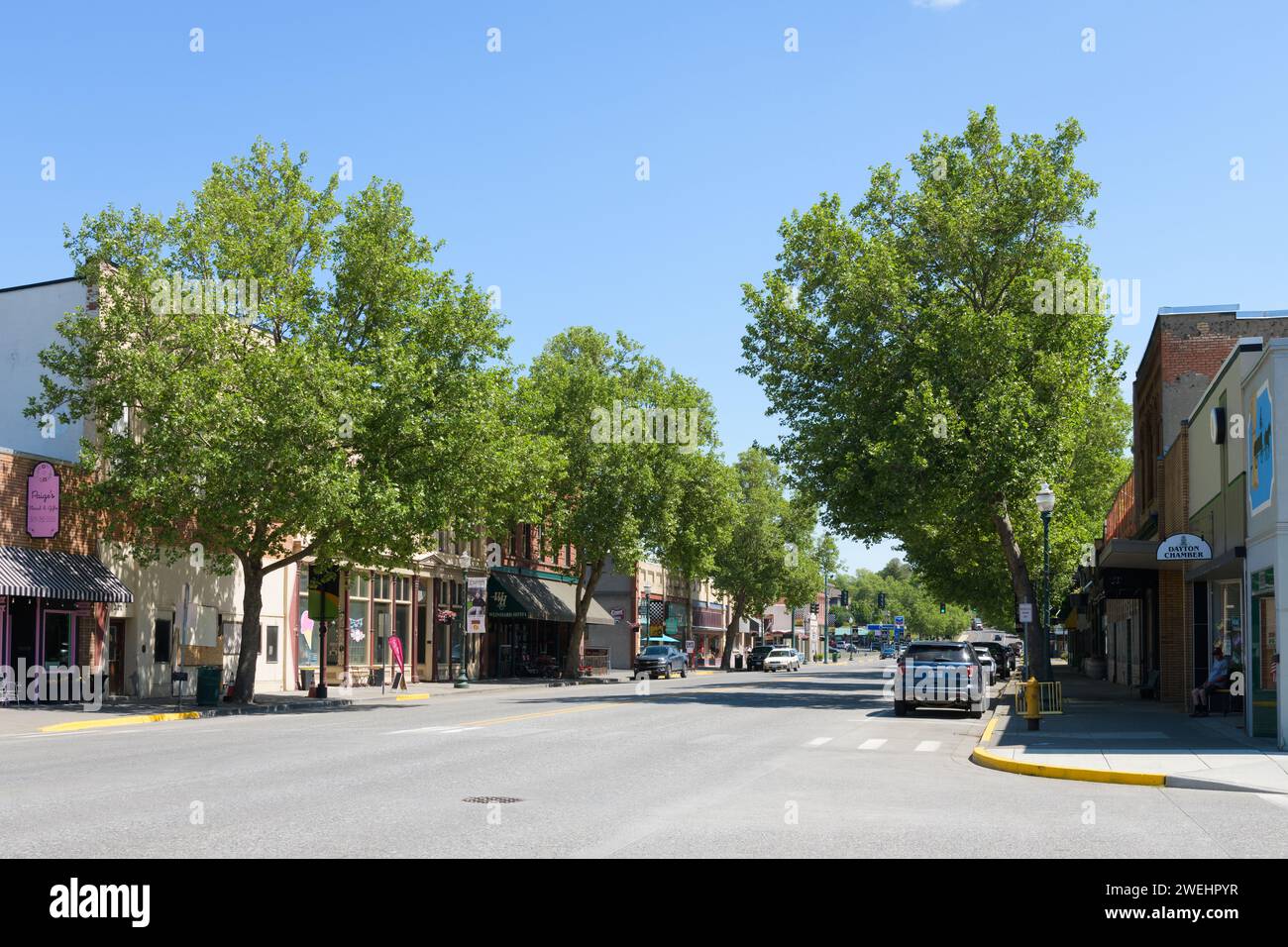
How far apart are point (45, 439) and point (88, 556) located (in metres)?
4.01

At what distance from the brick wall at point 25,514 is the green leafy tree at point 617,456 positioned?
22.5 metres

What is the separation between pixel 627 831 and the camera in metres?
10.6

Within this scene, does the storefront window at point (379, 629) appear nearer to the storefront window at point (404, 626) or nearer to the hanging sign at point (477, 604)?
the storefront window at point (404, 626)

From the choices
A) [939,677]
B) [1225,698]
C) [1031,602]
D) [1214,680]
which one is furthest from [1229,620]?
[1031,602]

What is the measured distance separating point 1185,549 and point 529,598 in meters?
38.9

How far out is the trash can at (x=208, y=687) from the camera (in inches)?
1230

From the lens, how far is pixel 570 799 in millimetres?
12930

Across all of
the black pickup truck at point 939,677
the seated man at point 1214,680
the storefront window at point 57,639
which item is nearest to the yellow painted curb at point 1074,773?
the seated man at point 1214,680

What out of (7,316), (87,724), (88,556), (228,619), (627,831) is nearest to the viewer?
(627,831)

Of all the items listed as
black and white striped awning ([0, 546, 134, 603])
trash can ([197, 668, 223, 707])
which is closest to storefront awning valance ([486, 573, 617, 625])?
black and white striped awning ([0, 546, 134, 603])

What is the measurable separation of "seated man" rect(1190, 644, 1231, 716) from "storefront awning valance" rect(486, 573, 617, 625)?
35.2 metres

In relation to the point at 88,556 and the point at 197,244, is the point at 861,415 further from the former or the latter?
the point at 88,556

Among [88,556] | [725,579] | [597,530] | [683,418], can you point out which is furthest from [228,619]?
[725,579]

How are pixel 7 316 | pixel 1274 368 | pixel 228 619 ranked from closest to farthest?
pixel 1274 368
pixel 7 316
pixel 228 619
